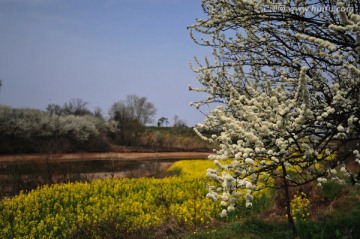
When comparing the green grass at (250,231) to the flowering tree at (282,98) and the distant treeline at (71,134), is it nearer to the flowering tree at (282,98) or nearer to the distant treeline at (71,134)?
the flowering tree at (282,98)

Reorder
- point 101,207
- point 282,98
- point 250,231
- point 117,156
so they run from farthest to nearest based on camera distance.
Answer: point 117,156, point 101,207, point 250,231, point 282,98

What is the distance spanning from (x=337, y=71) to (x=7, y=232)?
7.76m

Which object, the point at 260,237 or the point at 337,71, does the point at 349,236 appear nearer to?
the point at 260,237

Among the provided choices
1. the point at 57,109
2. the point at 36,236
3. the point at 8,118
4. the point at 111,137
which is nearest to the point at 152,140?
the point at 111,137

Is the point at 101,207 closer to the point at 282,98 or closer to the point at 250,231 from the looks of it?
the point at 250,231

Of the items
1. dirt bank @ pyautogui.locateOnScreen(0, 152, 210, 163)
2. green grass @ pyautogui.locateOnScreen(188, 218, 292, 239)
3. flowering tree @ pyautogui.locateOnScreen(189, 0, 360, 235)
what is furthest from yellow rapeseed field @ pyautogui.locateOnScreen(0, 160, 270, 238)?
dirt bank @ pyautogui.locateOnScreen(0, 152, 210, 163)

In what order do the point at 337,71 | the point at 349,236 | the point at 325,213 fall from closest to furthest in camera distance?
A: 1. the point at 337,71
2. the point at 349,236
3. the point at 325,213

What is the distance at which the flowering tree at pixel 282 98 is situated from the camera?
3.38 meters

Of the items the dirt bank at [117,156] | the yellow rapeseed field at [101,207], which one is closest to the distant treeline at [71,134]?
the dirt bank at [117,156]

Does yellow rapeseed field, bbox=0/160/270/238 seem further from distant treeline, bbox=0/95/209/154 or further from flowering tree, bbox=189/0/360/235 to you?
distant treeline, bbox=0/95/209/154

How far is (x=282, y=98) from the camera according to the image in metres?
4.30

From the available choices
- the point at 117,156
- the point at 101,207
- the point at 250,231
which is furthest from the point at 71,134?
the point at 250,231

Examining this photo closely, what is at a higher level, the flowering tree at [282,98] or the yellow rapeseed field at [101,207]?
the flowering tree at [282,98]

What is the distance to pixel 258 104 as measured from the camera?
3879mm
